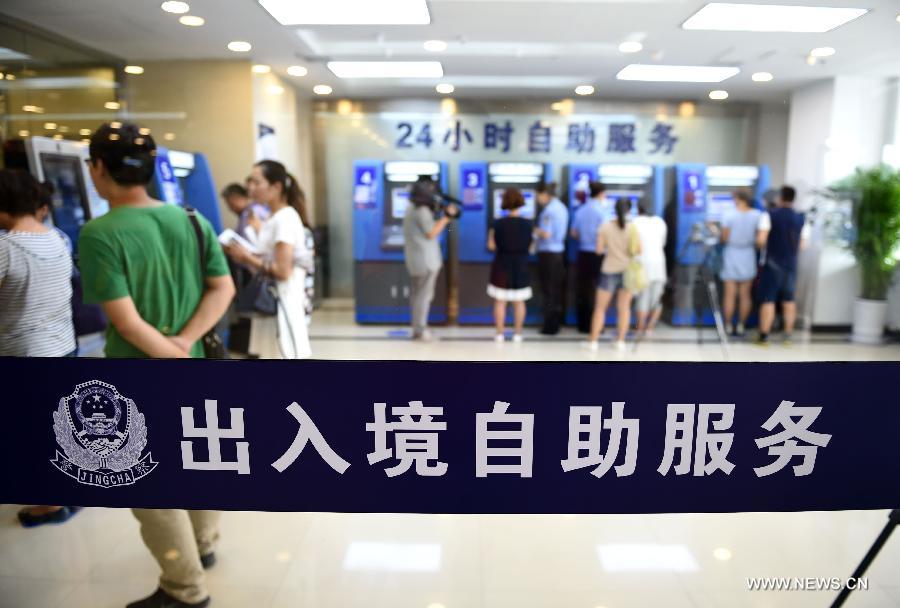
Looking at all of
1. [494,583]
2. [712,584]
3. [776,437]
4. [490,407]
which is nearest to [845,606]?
[712,584]

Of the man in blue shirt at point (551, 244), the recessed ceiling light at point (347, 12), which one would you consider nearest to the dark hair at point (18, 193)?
the recessed ceiling light at point (347, 12)

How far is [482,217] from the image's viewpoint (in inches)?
118

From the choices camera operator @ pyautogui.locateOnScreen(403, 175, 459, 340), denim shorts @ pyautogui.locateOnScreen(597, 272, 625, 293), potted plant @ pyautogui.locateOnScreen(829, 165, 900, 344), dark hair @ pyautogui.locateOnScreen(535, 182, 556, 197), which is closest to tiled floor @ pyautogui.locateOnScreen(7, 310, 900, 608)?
potted plant @ pyautogui.locateOnScreen(829, 165, 900, 344)

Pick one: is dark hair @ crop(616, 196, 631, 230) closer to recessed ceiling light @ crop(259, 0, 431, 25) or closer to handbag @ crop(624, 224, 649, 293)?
handbag @ crop(624, 224, 649, 293)

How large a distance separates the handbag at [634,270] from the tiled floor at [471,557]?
0.77m

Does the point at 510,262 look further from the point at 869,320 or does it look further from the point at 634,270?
the point at 869,320

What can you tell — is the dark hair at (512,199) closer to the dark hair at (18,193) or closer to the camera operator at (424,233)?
the camera operator at (424,233)

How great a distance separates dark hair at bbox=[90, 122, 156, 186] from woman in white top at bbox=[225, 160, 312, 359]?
673 mm

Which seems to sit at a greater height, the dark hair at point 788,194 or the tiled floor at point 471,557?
the dark hair at point 788,194

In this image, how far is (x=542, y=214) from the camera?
135 inches

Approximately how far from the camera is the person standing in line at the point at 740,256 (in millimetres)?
2699

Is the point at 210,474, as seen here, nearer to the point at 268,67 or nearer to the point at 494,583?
the point at 494,583

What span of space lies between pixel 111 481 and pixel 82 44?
1.58 meters

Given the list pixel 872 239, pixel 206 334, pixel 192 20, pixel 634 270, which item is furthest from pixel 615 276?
pixel 192 20
